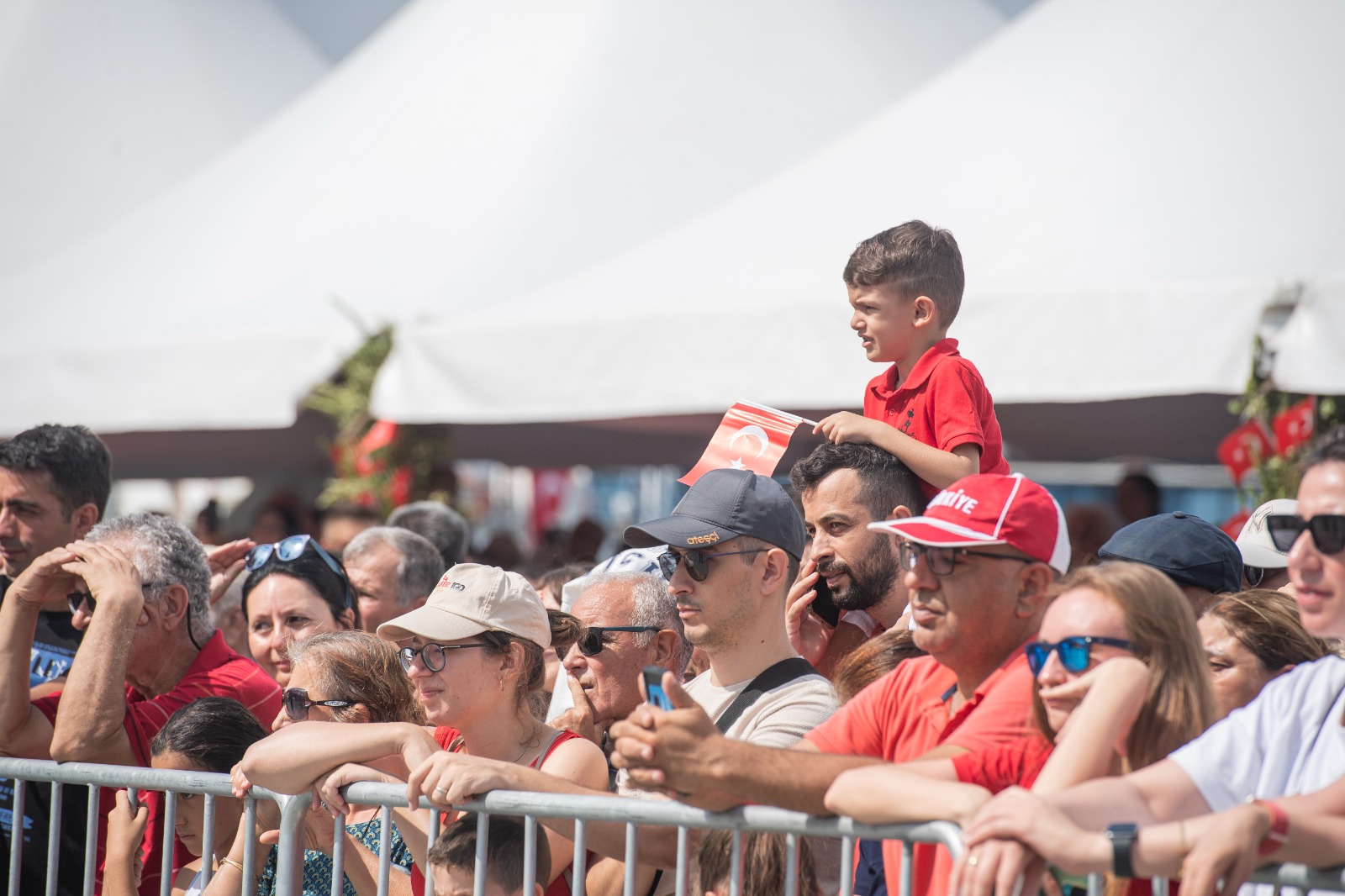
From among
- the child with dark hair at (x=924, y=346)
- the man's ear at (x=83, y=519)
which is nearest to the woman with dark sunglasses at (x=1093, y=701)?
the child with dark hair at (x=924, y=346)

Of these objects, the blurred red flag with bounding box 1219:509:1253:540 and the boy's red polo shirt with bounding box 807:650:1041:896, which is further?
the blurred red flag with bounding box 1219:509:1253:540

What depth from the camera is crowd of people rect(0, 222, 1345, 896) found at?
2156mm

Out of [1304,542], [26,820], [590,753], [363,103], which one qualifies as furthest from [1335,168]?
[363,103]

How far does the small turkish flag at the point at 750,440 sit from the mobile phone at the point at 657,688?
1.29 metres

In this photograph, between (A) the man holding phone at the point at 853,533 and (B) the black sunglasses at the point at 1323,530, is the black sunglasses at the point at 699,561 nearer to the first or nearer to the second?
(A) the man holding phone at the point at 853,533

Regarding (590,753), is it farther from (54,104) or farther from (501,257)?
(54,104)

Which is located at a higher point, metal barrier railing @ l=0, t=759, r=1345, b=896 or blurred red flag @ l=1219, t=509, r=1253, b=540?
blurred red flag @ l=1219, t=509, r=1253, b=540

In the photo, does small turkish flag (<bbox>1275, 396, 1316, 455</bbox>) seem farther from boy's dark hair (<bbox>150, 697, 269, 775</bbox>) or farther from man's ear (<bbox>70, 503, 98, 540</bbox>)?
man's ear (<bbox>70, 503, 98, 540</bbox>)

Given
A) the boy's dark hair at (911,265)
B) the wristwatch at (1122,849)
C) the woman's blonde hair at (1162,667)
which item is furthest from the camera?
the boy's dark hair at (911,265)

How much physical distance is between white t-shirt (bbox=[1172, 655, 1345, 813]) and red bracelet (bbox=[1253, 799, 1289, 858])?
172 mm

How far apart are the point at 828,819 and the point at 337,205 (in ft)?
20.8

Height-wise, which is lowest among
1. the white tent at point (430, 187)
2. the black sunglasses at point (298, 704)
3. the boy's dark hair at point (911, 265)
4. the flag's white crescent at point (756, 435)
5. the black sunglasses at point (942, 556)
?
the black sunglasses at point (298, 704)

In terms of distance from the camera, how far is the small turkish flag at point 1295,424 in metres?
4.57

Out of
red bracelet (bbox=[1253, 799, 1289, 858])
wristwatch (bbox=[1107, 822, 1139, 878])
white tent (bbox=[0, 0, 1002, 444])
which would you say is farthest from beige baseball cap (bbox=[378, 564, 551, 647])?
white tent (bbox=[0, 0, 1002, 444])
